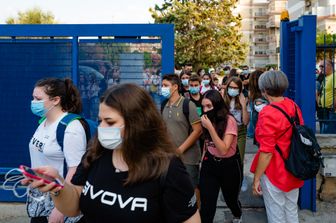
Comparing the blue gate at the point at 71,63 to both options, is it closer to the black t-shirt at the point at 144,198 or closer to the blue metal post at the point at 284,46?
the blue metal post at the point at 284,46

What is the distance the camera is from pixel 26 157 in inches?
246

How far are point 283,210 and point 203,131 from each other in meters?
1.33

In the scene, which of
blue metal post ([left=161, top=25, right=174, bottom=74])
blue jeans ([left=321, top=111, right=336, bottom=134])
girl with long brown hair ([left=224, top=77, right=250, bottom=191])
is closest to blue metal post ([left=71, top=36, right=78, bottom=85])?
blue metal post ([left=161, top=25, right=174, bottom=74])

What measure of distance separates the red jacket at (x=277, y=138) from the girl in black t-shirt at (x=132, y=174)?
201 centimetres

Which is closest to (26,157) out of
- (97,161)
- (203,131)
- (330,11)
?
(203,131)

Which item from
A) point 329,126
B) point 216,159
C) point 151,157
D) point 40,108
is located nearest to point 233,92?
point 329,126

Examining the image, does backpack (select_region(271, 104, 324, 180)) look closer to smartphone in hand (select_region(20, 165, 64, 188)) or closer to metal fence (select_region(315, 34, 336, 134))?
metal fence (select_region(315, 34, 336, 134))

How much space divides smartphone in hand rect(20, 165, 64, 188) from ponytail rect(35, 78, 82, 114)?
1.34 m

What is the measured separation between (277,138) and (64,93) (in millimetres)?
1905

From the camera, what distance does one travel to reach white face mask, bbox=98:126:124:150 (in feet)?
7.88

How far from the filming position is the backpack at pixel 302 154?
4.37 metres

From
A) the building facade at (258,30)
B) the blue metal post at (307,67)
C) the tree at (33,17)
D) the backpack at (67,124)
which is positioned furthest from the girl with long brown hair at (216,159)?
the building facade at (258,30)

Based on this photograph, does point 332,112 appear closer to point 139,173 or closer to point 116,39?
point 116,39

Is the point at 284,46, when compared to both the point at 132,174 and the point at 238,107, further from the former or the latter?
the point at 132,174
